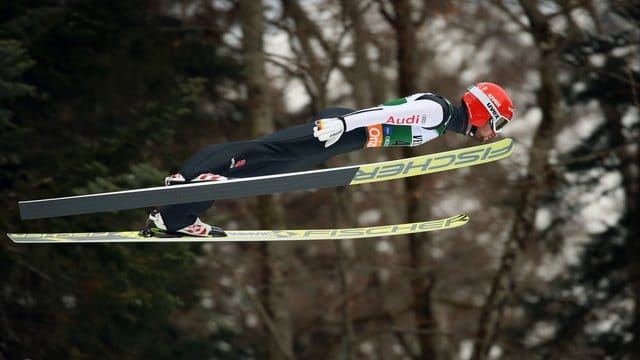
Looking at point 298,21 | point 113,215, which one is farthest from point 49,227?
point 298,21

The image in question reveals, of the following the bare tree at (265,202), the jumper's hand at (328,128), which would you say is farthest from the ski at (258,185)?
the bare tree at (265,202)

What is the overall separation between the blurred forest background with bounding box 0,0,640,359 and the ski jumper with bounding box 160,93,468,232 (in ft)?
7.53

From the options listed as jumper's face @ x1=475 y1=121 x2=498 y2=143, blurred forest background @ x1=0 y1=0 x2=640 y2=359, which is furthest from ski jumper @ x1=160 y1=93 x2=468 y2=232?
blurred forest background @ x1=0 y1=0 x2=640 y2=359

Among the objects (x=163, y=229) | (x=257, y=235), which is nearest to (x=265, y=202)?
(x=257, y=235)

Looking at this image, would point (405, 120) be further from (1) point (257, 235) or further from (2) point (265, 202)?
(2) point (265, 202)

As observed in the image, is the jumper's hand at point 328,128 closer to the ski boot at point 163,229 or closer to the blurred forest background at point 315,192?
the ski boot at point 163,229

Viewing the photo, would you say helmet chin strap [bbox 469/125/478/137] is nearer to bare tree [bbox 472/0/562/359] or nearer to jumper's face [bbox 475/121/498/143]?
jumper's face [bbox 475/121/498/143]

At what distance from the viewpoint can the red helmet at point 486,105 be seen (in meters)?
6.52

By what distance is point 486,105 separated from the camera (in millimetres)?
6531

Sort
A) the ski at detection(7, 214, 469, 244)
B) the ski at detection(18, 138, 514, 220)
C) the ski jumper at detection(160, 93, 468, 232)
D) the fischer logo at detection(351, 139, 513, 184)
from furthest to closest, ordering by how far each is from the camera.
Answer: the ski at detection(7, 214, 469, 244), the fischer logo at detection(351, 139, 513, 184), the ski jumper at detection(160, 93, 468, 232), the ski at detection(18, 138, 514, 220)

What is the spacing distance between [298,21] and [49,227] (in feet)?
16.7

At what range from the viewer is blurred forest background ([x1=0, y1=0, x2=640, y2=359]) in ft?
33.7

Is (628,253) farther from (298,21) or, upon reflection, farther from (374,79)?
(298,21)

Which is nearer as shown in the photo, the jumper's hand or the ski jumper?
Result: the jumper's hand
